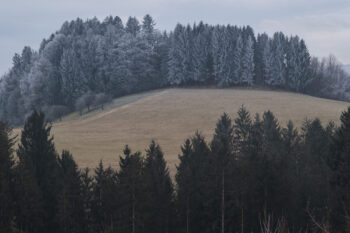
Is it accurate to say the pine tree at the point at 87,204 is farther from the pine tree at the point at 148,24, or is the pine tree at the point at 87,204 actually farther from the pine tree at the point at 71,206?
the pine tree at the point at 148,24

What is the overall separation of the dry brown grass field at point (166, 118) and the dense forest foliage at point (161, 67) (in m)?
10.5

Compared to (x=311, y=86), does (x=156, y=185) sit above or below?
below

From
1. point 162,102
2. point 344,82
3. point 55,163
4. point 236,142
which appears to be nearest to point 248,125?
point 236,142

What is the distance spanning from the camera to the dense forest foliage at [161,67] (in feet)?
339

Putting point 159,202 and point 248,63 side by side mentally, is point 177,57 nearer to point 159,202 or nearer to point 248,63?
point 248,63

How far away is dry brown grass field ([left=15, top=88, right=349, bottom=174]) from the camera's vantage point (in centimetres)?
5553

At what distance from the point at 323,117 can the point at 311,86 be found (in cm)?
3975

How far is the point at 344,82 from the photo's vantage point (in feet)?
360

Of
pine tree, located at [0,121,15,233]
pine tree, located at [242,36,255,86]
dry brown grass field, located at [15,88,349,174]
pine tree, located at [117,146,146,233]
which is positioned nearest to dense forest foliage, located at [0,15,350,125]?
pine tree, located at [242,36,255,86]

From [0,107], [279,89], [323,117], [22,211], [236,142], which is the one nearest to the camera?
[22,211]

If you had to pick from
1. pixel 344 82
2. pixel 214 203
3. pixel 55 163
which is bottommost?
pixel 214 203

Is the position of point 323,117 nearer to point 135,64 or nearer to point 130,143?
point 130,143

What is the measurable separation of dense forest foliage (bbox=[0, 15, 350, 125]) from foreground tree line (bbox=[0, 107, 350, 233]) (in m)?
70.3

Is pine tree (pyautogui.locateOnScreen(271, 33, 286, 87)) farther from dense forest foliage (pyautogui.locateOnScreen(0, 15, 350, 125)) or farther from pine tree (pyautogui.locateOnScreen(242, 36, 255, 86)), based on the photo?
pine tree (pyautogui.locateOnScreen(242, 36, 255, 86))
